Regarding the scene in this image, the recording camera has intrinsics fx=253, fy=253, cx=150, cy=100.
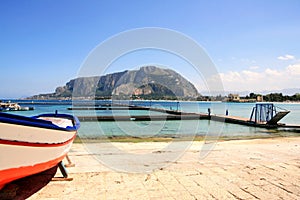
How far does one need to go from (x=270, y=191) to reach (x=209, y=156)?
277 centimetres

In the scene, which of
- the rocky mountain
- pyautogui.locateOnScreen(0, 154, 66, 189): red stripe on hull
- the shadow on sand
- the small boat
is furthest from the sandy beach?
the rocky mountain

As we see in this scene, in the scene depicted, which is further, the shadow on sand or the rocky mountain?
the rocky mountain

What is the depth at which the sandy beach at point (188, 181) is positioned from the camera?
153 inches

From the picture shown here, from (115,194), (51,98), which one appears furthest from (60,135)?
(51,98)

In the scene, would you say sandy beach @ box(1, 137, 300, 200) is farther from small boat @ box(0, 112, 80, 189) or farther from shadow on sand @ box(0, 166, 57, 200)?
small boat @ box(0, 112, 80, 189)

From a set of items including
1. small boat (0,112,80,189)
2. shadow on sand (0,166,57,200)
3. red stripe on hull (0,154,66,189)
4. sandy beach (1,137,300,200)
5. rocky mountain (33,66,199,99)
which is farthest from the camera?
rocky mountain (33,66,199,99)

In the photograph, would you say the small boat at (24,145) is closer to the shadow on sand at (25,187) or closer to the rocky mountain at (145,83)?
the shadow on sand at (25,187)

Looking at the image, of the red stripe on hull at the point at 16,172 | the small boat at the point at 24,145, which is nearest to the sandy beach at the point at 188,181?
the red stripe on hull at the point at 16,172

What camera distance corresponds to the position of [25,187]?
4090 millimetres

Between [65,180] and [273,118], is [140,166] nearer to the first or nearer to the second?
[65,180]

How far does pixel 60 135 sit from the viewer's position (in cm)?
416

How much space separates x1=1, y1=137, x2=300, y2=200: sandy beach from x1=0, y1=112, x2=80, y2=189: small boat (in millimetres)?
581

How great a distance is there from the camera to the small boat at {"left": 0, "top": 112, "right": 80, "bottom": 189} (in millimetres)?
2926

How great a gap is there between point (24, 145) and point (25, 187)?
1.32 m
